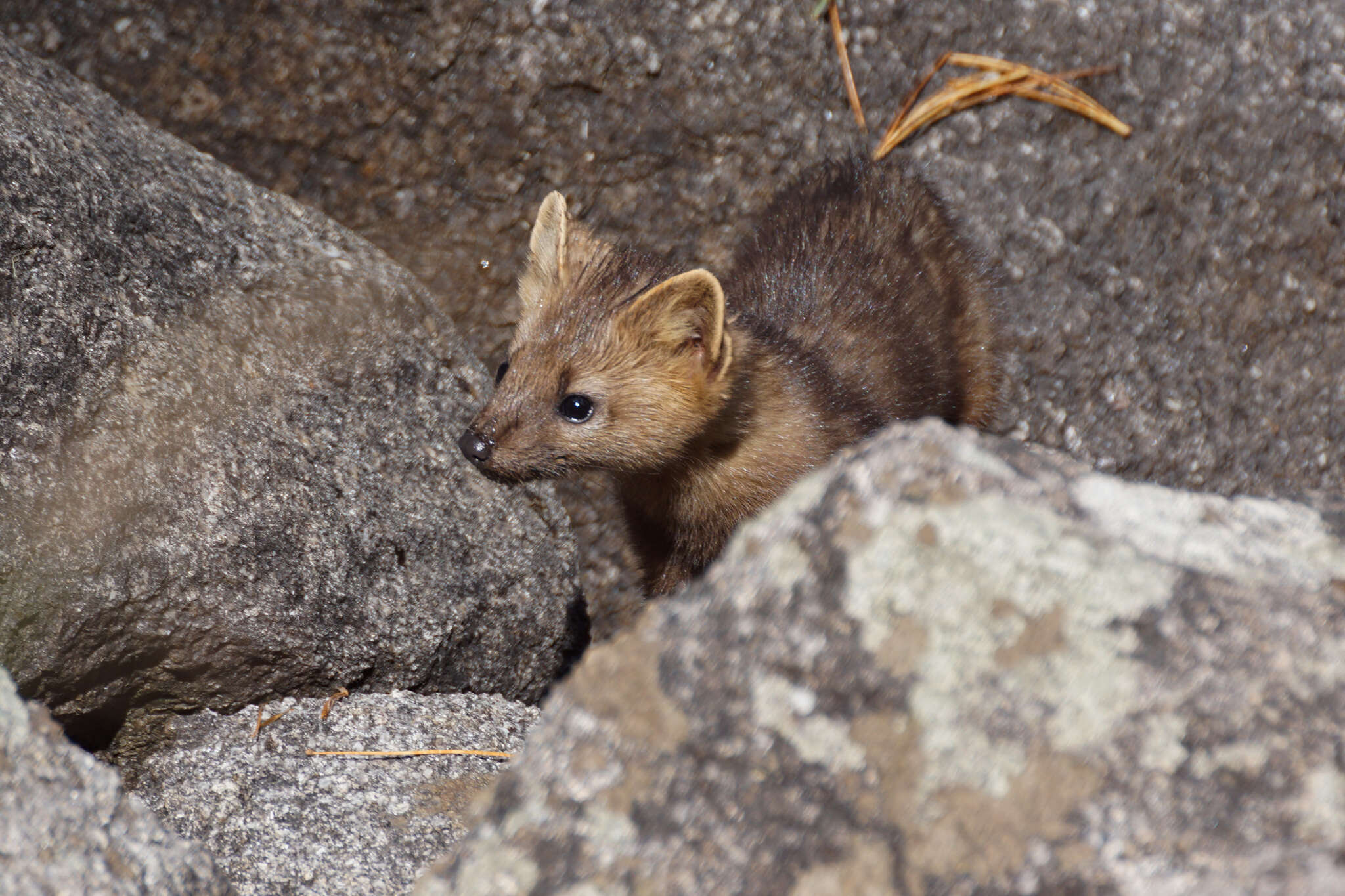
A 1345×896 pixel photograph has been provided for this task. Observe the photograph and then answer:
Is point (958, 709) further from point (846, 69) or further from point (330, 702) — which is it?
point (846, 69)

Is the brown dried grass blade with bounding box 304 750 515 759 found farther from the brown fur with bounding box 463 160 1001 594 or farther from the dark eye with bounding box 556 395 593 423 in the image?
the dark eye with bounding box 556 395 593 423

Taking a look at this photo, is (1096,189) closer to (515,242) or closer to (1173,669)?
(515,242)

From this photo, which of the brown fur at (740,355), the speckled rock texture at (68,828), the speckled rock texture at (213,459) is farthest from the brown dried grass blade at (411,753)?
the speckled rock texture at (68,828)

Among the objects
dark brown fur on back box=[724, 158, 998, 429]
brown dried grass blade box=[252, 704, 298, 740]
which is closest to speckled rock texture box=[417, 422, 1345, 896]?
brown dried grass blade box=[252, 704, 298, 740]

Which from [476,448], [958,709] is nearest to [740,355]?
[476,448]

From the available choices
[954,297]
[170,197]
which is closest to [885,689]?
[170,197]
